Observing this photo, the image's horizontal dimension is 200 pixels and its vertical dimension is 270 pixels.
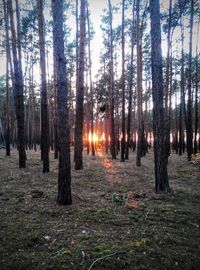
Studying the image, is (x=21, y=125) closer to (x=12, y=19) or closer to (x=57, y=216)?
(x=12, y=19)

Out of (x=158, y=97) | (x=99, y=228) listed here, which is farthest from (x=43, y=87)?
(x=99, y=228)

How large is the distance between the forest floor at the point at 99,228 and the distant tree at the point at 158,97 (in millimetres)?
715

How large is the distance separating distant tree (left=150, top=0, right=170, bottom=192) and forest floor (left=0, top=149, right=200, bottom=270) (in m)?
0.72

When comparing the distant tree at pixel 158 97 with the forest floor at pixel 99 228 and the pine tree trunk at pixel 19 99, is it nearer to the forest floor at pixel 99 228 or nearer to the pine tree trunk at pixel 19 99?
the forest floor at pixel 99 228

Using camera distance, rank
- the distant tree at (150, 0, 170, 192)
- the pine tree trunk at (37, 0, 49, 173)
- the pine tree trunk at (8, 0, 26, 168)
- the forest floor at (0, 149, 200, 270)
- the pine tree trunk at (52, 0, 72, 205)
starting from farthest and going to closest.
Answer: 1. the pine tree trunk at (8, 0, 26, 168)
2. the pine tree trunk at (37, 0, 49, 173)
3. the distant tree at (150, 0, 170, 192)
4. the pine tree trunk at (52, 0, 72, 205)
5. the forest floor at (0, 149, 200, 270)

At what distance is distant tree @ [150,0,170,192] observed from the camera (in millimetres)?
8102

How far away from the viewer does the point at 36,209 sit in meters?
6.57

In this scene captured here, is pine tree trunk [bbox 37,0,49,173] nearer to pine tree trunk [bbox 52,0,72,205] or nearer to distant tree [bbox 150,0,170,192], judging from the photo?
pine tree trunk [bbox 52,0,72,205]

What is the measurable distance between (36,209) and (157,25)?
6.97m

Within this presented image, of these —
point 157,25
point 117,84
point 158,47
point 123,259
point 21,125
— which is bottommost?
point 123,259

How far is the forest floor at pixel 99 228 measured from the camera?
4.11 metres

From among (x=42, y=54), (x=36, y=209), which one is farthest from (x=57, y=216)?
(x=42, y=54)

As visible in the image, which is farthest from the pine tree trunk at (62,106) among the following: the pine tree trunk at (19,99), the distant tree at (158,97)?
the pine tree trunk at (19,99)

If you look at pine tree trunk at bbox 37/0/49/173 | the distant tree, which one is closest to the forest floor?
the distant tree
